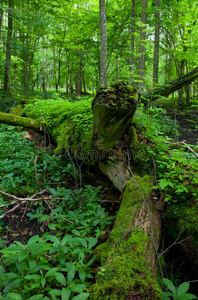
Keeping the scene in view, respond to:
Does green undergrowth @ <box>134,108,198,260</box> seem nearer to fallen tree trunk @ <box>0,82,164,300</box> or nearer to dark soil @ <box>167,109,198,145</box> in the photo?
fallen tree trunk @ <box>0,82,164,300</box>

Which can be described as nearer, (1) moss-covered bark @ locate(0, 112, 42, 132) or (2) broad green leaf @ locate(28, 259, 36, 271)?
(2) broad green leaf @ locate(28, 259, 36, 271)

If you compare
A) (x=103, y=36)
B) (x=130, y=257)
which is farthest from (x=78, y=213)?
(x=103, y=36)

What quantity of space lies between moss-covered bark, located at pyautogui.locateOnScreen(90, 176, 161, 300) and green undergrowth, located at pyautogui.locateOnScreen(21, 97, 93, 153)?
1.64 m

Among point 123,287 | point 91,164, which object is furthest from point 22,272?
point 91,164

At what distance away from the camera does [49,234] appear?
8.77 feet

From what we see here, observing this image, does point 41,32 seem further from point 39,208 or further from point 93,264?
point 93,264

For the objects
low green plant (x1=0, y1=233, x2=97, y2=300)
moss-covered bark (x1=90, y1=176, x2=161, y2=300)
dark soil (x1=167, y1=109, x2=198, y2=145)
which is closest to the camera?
moss-covered bark (x1=90, y1=176, x2=161, y2=300)

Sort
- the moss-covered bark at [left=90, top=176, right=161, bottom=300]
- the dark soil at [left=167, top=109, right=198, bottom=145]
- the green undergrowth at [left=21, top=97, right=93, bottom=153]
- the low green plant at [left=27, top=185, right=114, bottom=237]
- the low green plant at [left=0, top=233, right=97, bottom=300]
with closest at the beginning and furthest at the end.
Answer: the moss-covered bark at [left=90, top=176, right=161, bottom=300] < the low green plant at [left=0, top=233, right=97, bottom=300] < the low green plant at [left=27, top=185, right=114, bottom=237] < the green undergrowth at [left=21, top=97, right=93, bottom=153] < the dark soil at [left=167, top=109, right=198, bottom=145]

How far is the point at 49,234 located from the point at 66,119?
2657mm

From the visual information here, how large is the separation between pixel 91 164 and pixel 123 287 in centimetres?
205

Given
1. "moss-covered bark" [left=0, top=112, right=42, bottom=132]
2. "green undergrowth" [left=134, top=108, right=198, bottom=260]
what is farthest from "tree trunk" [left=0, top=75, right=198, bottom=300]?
"moss-covered bark" [left=0, top=112, right=42, bottom=132]

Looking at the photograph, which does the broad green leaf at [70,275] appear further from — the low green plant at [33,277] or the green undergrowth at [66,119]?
the green undergrowth at [66,119]

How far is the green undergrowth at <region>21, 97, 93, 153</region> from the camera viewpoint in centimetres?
357

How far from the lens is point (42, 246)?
1.63 metres
